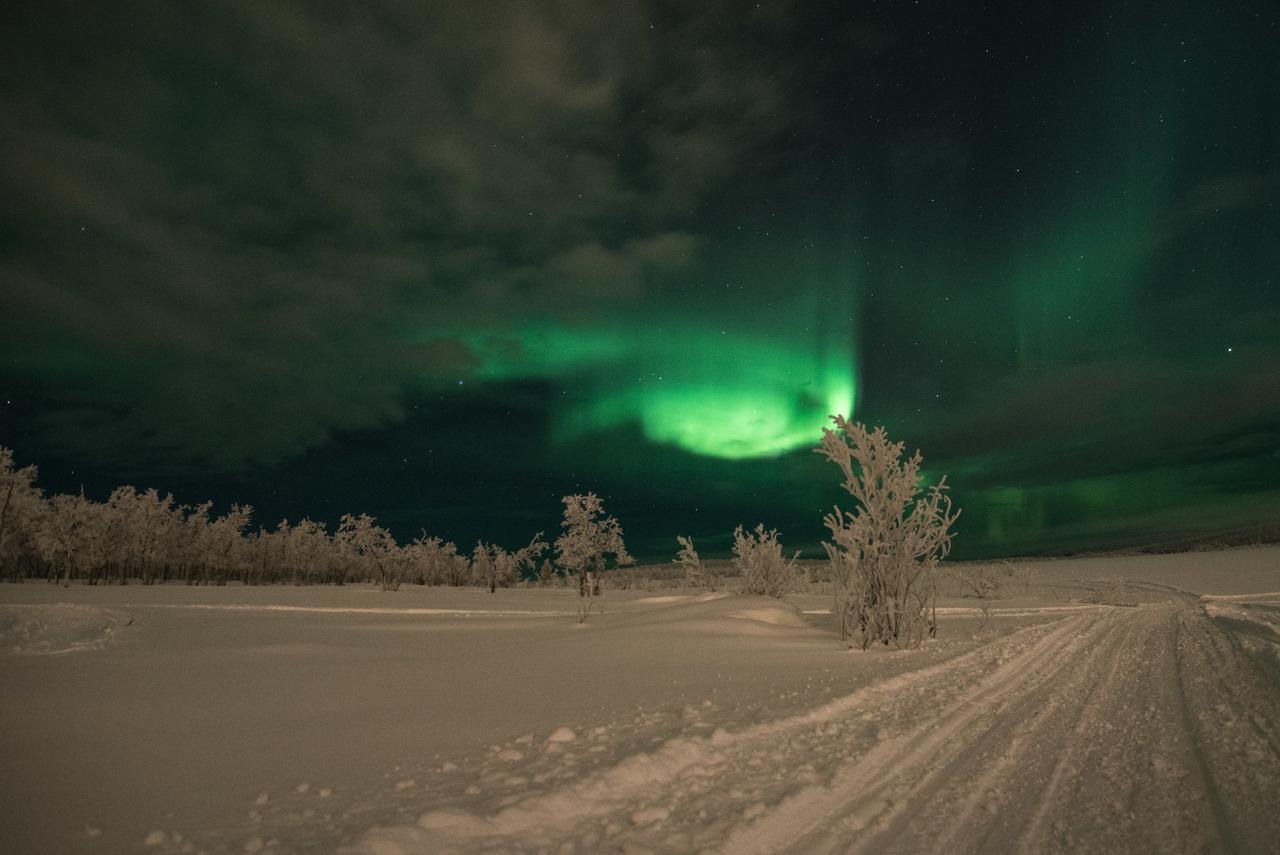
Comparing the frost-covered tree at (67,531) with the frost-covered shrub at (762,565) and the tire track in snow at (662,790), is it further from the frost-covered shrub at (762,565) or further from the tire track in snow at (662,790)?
the tire track in snow at (662,790)

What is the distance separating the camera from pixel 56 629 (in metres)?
11.2

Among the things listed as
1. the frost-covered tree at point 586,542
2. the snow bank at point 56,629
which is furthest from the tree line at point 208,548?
the snow bank at point 56,629

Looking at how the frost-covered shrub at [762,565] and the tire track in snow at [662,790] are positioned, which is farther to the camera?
the frost-covered shrub at [762,565]

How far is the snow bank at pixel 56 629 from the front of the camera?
30.1ft

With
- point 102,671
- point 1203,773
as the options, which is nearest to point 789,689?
point 1203,773

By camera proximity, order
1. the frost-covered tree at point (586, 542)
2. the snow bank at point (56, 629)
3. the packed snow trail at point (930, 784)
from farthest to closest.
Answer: the frost-covered tree at point (586, 542) < the snow bank at point (56, 629) < the packed snow trail at point (930, 784)

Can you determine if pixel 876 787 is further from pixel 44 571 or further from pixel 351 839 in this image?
pixel 44 571

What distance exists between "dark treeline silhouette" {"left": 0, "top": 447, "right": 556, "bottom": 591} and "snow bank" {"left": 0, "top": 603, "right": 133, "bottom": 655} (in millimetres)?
24179

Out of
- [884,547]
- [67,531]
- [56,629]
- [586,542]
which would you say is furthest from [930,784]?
[67,531]

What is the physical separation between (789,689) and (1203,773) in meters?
3.43

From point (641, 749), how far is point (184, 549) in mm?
74330

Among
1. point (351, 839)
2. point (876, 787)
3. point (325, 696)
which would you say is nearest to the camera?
point (351, 839)

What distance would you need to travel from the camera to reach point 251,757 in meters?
4.26

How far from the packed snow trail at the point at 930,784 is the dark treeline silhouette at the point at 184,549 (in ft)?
122
